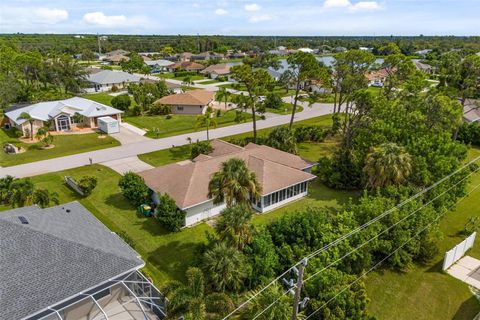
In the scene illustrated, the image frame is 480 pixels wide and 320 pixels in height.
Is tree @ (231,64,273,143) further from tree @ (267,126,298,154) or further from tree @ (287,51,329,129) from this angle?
tree @ (287,51,329,129)

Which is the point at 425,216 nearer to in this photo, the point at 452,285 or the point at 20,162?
the point at 452,285

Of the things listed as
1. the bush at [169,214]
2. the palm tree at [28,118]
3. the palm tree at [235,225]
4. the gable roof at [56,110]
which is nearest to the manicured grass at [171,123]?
the gable roof at [56,110]

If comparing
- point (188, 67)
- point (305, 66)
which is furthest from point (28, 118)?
point (188, 67)

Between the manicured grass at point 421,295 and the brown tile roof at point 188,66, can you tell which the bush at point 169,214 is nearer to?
the manicured grass at point 421,295

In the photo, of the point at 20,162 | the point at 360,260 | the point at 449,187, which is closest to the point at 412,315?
the point at 360,260

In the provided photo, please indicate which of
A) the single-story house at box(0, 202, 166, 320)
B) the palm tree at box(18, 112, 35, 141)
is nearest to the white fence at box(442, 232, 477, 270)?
the single-story house at box(0, 202, 166, 320)

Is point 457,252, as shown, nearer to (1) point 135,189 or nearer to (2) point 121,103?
(1) point 135,189
